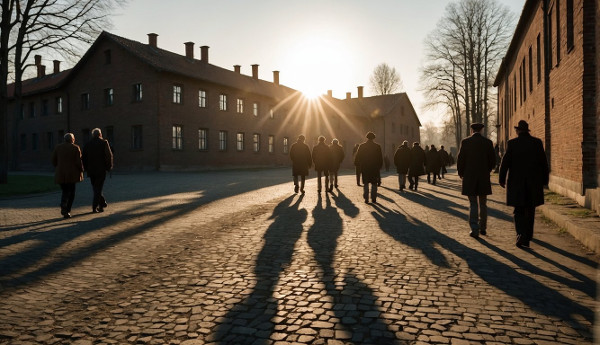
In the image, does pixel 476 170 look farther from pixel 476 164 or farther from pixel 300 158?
pixel 300 158

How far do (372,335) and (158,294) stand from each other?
6.57 feet

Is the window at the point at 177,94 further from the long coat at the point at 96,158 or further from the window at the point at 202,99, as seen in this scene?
the long coat at the point at 96,158

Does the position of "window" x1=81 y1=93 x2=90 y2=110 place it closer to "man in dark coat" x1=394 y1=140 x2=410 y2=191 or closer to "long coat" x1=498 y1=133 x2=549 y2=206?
"man in dark coat" x1=394 y1=140 x2=410 y2=191

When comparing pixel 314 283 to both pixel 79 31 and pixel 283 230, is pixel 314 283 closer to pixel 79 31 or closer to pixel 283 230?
pixel 283 230

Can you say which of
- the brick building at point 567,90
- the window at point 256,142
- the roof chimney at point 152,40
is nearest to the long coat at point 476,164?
the brick building at point 567,90

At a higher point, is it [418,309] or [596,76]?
[596,76]

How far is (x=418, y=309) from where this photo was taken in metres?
3.72

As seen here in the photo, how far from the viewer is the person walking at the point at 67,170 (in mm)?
9367

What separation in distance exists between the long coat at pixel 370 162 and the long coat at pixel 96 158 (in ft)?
20.0

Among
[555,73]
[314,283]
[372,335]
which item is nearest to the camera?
[372,335]

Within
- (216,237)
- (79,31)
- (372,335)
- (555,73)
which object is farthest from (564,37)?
(79,31)

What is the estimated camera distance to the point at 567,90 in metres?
11.5

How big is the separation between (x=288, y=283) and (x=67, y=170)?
22.6ft

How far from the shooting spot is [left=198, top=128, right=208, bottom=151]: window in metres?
32.7
